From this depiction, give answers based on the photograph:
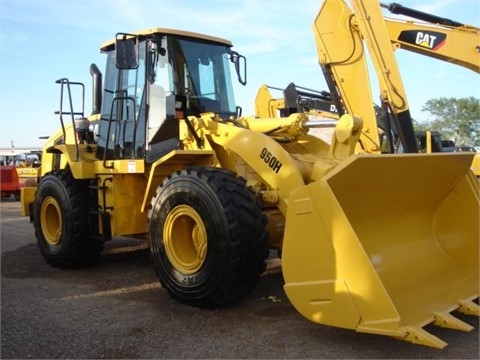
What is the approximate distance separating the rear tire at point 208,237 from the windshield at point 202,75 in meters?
1.42

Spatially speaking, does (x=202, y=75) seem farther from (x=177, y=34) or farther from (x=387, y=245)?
(x=387, y=245)

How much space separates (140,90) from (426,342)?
4123mm

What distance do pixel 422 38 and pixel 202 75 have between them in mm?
3431

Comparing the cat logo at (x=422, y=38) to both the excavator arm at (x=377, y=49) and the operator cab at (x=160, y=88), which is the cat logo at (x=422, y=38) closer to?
the excavator arm at (x=377, y=49)

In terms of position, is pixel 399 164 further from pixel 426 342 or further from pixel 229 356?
pixel 229 356

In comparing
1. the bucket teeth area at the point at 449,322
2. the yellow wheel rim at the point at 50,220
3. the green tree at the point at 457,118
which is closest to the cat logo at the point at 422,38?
the bucket teeth area at the point at 449,322

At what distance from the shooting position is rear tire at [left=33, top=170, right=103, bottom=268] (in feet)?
20.9

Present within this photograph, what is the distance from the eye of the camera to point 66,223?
21.1ft

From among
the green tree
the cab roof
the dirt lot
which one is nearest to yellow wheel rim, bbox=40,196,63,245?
the dirt lot

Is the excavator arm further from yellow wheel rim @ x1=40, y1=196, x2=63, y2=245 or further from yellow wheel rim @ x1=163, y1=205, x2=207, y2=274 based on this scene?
yellow wheel rim @ x1=40, y1=196, x2=63, y2=245

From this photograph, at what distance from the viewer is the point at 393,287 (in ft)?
13.6

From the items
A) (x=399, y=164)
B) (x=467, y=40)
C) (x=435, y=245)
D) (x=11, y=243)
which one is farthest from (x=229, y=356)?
(x=11, y=243)

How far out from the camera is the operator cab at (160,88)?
564 cm

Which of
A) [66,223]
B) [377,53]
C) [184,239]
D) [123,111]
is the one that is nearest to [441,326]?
[184,239]
